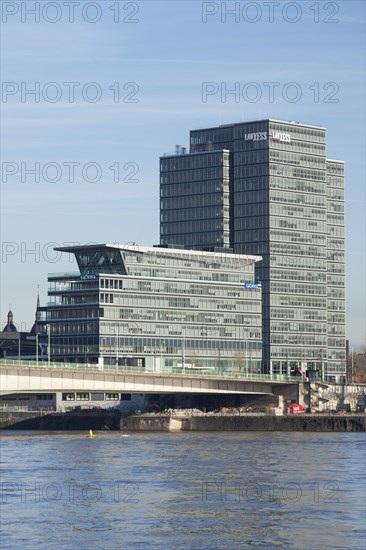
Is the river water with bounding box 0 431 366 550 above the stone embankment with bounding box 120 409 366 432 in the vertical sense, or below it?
below

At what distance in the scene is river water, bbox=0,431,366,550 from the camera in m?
76.9

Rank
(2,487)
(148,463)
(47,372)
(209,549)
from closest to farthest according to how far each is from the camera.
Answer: (209,549), (2,487), (148,463), (47,372)

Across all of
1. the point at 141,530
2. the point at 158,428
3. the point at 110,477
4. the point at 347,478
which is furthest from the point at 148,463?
the point at 158,428

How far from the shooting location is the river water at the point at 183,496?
76875 mm

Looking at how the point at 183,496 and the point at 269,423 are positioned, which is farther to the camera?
the point at 269,423

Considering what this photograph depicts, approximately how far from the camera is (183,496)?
96.0m

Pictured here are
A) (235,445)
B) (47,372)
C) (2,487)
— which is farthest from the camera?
(47,372)

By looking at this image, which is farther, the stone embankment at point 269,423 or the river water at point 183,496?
the stone embankment at point 269,423

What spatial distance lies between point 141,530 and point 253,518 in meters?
8.28

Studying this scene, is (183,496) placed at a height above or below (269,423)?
below

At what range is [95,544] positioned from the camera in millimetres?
74500

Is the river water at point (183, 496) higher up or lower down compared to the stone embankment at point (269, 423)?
lower down

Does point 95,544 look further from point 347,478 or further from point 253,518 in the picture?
point 347,478

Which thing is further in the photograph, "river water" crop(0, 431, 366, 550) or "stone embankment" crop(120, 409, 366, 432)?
"stone embankment" crop(120, 409, 366, 432)
